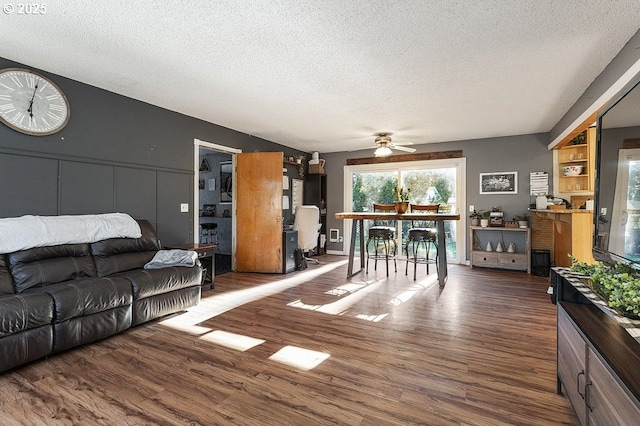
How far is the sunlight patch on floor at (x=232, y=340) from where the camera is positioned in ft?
8.38

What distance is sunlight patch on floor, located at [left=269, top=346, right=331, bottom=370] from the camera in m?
2.26

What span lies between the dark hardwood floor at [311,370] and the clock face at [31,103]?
2233mm

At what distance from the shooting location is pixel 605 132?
1980 millimetres

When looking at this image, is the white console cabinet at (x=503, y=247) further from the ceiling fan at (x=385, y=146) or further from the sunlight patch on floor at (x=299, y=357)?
the sunlight patch on floor at (x=299, y=357)

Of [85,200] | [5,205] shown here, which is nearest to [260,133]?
[85,200]

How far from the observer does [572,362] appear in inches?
62.9

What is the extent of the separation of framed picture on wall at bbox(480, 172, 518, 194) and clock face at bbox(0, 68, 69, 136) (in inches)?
259

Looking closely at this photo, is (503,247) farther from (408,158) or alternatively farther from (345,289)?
(345,289)

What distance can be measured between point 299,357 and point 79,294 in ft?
5.95

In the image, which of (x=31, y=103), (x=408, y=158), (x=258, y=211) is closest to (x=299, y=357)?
(x=258, y=211)

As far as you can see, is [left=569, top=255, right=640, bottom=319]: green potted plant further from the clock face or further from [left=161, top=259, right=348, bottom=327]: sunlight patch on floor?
the clock face

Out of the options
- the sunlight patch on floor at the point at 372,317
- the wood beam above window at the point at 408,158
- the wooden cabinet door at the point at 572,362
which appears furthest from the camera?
the wood beam above window at the point at 408,158

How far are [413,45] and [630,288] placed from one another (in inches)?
88.0

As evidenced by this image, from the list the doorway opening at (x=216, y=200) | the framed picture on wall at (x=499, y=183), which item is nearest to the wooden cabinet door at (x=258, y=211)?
the doorway opening at (x=216, y=200)
